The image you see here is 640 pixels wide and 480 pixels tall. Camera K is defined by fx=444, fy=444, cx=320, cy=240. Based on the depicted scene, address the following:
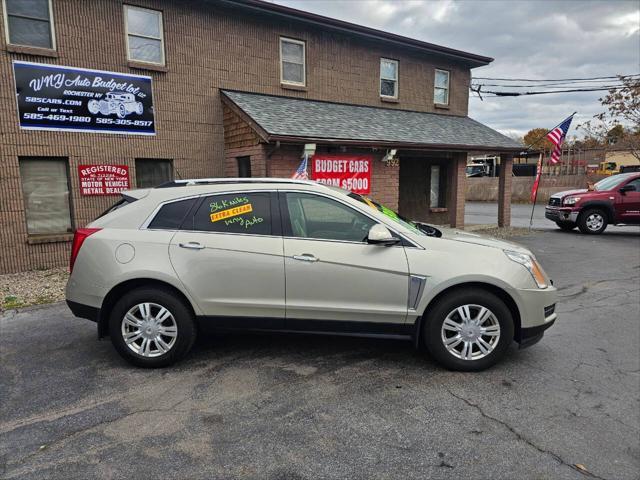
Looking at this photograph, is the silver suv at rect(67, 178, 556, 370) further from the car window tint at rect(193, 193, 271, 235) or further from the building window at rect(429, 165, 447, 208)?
the building window at rect(429, 165, 447, 208)

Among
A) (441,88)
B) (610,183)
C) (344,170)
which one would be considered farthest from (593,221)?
(344,170)

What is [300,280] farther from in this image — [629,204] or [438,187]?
[438,187]

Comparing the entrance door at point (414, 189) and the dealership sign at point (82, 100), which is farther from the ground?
the dealership sign at point (82, 100)

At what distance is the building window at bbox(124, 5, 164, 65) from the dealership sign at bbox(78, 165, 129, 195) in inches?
94.5

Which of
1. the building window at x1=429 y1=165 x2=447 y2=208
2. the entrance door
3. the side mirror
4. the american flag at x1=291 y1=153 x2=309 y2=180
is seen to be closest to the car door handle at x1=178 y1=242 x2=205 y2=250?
the side mirror

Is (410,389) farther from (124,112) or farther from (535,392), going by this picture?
(124,112)

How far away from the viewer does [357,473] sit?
261cm

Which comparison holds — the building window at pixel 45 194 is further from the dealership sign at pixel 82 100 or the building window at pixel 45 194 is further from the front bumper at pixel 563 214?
the front bumper at pixel 563 214

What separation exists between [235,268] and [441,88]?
13.7m


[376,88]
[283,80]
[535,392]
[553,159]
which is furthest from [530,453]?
[553,159]

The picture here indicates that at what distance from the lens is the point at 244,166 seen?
10.4m

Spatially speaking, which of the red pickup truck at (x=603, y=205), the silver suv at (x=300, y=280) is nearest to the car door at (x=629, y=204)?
the red pickup truck at (x=603, y=205)

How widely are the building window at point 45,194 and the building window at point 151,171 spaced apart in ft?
4.67

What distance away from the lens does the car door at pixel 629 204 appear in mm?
12914
